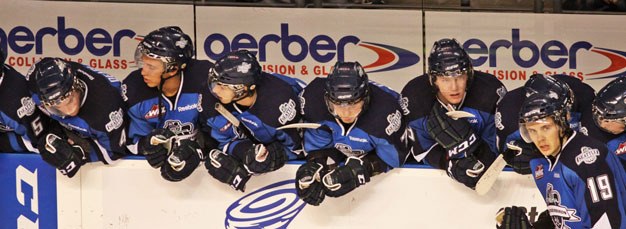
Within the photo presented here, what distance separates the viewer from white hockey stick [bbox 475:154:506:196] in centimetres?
562

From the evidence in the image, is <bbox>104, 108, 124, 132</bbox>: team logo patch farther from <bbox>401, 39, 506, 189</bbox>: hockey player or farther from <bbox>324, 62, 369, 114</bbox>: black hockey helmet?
<bbox>401, 39, 506, 189</bbox>: hockey player

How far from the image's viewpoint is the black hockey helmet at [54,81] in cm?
568

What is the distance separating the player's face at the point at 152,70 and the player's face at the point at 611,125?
6.53 ft

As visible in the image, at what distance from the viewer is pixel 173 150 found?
5.80m

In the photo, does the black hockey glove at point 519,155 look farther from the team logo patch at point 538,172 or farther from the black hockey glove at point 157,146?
the black hockey glove at point 157,146

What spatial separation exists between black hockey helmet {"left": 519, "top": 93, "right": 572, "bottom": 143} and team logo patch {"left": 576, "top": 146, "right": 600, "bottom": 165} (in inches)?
5.3

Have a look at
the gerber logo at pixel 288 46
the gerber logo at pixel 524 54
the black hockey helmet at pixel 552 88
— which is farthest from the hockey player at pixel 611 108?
the gerber logo at pixel 288 46

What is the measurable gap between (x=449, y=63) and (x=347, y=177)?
675 millimetres

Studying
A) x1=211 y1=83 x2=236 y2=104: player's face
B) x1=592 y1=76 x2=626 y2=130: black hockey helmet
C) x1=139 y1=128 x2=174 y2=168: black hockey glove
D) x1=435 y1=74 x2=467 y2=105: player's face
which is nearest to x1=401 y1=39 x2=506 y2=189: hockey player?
x1=435 y1=74 x2=467 y2=105: player's face

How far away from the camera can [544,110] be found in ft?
16.5

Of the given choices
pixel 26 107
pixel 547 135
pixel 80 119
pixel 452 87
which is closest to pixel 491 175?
pixel 452 87

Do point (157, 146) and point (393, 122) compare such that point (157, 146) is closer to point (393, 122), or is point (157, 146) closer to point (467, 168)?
point (393, 122)

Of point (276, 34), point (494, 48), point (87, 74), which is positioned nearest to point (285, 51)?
point (276, 34)

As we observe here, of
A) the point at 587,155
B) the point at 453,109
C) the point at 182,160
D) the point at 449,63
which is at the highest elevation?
the point at 449,63
